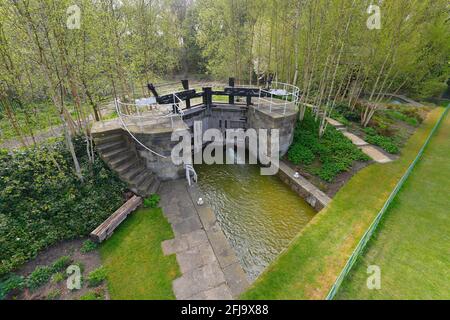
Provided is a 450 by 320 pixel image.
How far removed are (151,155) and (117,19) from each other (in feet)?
17.3

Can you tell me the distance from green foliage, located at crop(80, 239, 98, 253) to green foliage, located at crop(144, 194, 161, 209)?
1.66 meters

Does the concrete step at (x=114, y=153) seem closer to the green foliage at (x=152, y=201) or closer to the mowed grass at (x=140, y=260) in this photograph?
the green foliage at (x=152, y=201)

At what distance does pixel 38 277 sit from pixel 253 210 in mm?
5460

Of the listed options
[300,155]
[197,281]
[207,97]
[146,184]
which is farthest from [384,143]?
[146,184]

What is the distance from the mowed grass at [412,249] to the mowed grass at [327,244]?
38cm

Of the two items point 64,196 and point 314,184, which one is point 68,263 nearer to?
point 64,196

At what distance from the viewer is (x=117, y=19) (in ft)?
24.7

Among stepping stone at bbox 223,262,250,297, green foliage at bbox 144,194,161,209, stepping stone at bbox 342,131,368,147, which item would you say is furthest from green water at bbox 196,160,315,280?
stepping stone at bbox 342,131,368,147

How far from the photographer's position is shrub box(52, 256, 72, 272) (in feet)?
14.5

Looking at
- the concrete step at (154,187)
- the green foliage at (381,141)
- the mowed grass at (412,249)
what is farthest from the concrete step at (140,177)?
the green foliage at (381,141)

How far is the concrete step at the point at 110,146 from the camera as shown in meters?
6.62

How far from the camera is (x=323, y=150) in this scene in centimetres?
900

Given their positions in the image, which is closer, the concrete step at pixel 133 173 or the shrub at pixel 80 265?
the shrub at pixel 80 265
